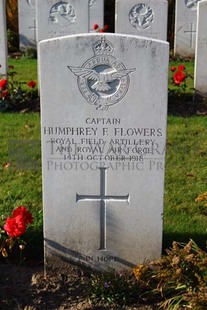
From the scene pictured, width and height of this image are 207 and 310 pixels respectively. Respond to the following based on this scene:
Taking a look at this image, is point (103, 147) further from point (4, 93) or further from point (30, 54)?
point (30, 54)

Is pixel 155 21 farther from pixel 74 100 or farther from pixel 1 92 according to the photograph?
pixel 74 100

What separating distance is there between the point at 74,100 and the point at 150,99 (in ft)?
1.52

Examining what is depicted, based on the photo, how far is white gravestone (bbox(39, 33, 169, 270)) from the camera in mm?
3369

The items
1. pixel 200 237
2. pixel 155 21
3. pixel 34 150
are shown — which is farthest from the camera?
pixel 155 21

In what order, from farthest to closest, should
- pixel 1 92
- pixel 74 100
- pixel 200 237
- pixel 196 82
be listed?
pixel 196 82 < pixel 1 92 < pixel 200 237 < pixel 74 100

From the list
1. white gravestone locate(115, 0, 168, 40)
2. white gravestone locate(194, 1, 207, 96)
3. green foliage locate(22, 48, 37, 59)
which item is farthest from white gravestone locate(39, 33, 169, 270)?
green foliage locate(22, 48, 37, 59)

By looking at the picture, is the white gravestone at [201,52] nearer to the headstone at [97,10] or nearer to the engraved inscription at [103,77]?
the engraved inscription at [103,77]

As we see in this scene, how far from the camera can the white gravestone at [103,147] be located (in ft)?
Answer: 11.1

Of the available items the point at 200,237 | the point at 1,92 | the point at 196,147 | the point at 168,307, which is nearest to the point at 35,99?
the point at 1,92

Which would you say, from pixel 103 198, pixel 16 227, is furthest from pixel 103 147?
pixel 16 227

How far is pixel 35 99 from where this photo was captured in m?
8.44

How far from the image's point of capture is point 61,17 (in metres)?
8.62

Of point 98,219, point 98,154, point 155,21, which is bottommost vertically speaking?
point 98,219

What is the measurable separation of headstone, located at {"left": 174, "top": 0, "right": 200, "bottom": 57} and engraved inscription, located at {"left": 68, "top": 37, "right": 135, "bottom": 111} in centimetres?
1065
